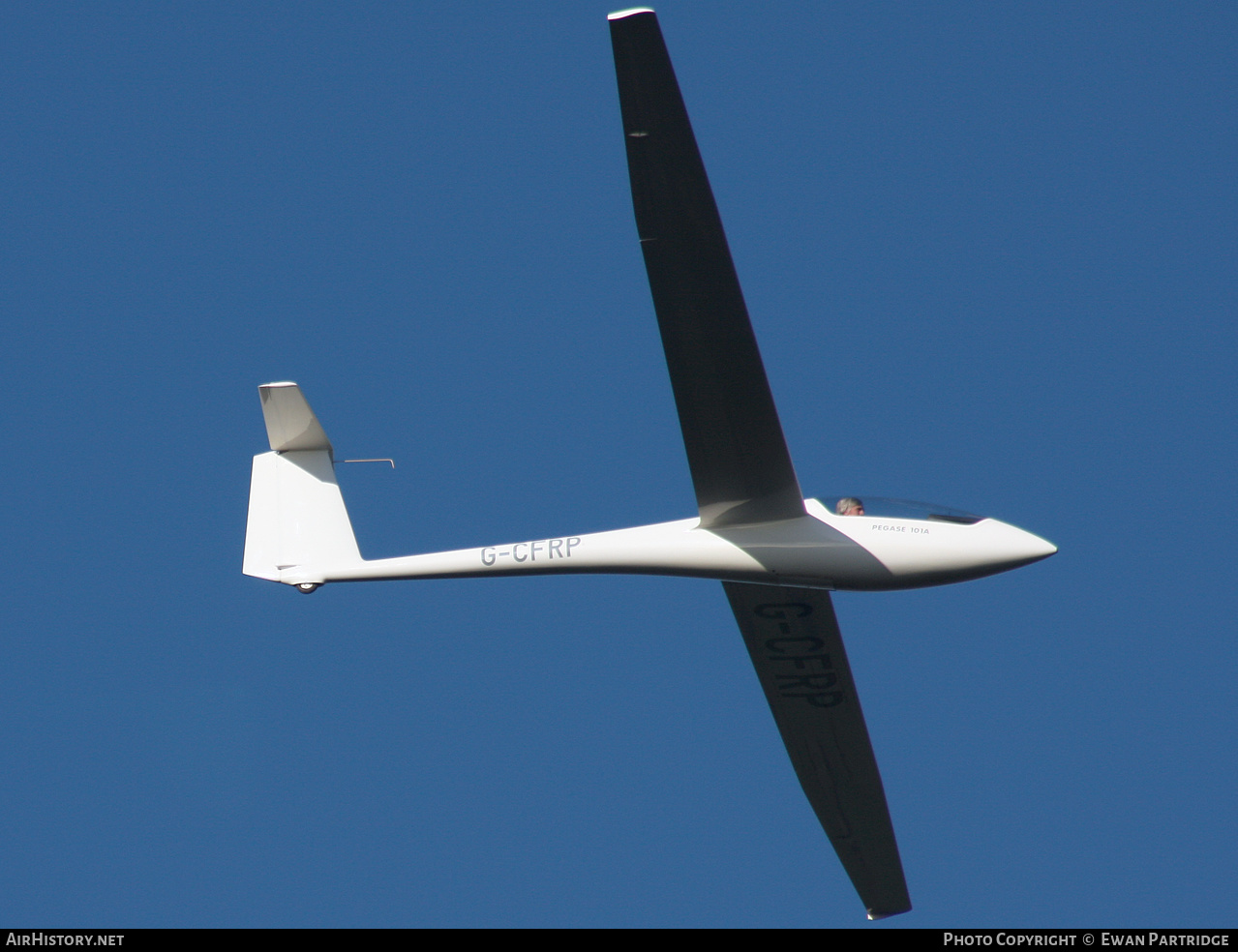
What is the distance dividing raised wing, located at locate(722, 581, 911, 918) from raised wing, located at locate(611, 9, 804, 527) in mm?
1897

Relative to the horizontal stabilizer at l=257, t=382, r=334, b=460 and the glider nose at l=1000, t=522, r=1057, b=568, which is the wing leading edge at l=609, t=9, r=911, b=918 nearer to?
the glider nose at l=1000, t=522, r=1057, b=568

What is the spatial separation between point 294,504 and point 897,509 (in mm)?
6775

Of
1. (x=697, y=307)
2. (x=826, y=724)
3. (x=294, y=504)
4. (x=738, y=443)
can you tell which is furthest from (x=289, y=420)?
(x=826, y=724)

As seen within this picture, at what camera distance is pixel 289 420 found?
47.8ft

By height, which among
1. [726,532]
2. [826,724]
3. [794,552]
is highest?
[726,532]

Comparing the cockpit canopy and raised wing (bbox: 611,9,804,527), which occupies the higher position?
raised wing (bbox: 611,9,804,527)

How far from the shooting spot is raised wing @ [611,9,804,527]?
9.89m

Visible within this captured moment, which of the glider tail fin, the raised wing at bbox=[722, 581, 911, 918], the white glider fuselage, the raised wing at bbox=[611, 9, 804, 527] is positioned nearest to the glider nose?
the white glider fuselage

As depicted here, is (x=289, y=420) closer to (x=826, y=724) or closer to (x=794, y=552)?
(x=794, y=552)

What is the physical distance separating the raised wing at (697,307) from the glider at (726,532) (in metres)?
0.01

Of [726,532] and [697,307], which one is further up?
[697,307]

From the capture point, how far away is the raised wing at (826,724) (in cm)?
1370
